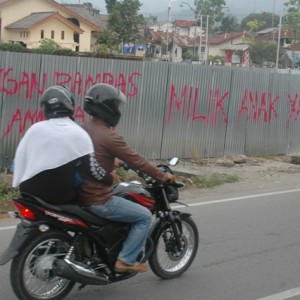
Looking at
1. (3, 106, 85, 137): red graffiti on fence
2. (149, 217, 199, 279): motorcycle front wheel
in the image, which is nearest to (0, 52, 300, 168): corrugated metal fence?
(3, 106, 85, 137): red graffiti on fence

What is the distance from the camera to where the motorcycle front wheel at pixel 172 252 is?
5.01m

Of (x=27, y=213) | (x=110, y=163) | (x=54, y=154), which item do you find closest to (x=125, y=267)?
(x=110, y=163)

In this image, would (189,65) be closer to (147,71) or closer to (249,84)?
(147,71)

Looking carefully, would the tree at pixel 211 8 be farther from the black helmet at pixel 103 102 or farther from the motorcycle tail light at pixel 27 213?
the motorcycle tail light at pixel 27 213

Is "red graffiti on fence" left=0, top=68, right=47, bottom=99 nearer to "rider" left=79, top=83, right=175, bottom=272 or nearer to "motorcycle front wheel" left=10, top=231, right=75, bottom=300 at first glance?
"rider" left=79, top=83, right=175, bottom=272

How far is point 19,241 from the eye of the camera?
3.99m

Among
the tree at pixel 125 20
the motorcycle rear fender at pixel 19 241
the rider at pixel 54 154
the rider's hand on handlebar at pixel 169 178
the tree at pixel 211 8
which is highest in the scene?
the tree at pixel 211 8

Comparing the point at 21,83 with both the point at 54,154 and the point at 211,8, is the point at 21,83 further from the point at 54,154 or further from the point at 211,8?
the point at 211,8

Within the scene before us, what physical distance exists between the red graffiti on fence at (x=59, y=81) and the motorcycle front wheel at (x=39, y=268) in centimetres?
601

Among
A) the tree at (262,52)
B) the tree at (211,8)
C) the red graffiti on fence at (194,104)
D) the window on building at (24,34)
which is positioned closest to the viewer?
the red graffiti on fence at (194,104)

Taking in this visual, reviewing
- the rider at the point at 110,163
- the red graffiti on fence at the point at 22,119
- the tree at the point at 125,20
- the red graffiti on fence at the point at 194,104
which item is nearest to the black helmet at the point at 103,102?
the rider at the point at 110,163

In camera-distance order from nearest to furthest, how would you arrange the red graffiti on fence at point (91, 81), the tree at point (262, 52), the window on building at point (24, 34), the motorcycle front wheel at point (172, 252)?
the motorcycle front wheel at point (172, 252) → the red graffiti on fence at point (91, 81) → the window on building at point (24, 34) → the tree at point (262, 52)

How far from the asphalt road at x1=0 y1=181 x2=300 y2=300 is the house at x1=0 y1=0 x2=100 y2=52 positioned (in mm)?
49048

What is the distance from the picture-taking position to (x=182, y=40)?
98.6 m
